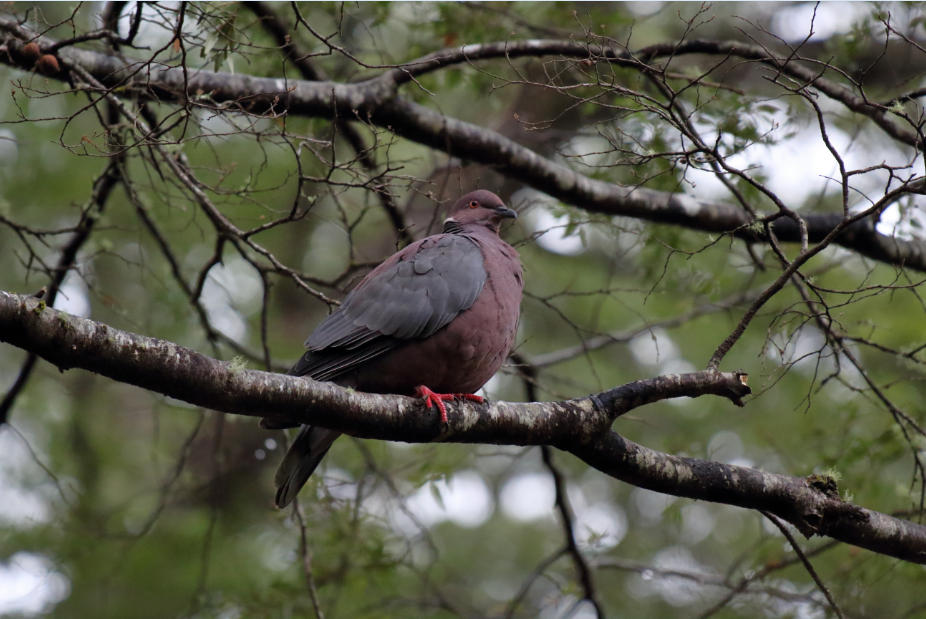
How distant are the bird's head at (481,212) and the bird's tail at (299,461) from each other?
1582mm

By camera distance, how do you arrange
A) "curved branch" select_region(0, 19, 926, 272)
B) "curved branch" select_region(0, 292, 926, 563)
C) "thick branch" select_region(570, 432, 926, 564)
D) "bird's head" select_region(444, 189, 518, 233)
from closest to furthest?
"curved branch" select_region(0, 292, 926, 563) < "thick branch" select_region(570, 432, 926, 564) < "curved branch" select_region(0, 19, 926, 272) < "bird's head" select_region(444, 189, 518, 233)

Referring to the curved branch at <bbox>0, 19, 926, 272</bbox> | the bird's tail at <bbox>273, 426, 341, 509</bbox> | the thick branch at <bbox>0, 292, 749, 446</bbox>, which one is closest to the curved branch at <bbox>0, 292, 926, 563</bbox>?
the thick branch at <bbox>0, 292, 749, 446</bbox>

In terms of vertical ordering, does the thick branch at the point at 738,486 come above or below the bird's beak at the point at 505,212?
below

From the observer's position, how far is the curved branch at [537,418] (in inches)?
91.7

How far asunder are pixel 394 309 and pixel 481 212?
49.3 inches

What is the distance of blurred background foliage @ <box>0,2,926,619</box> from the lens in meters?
4.45

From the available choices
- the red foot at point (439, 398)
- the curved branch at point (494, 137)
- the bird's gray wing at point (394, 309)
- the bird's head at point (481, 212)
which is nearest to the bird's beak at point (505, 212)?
the bird's head at point (481, 212)

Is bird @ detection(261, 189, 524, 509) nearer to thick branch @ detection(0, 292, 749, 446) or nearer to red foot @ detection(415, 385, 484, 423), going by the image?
red foot @ detection(415, 385, 484, 423)

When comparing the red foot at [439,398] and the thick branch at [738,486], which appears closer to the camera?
the red foot at [439,398]

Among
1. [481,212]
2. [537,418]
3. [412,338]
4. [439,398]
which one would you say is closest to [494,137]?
[481,212]

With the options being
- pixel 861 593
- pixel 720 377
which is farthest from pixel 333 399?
pixel 861 593

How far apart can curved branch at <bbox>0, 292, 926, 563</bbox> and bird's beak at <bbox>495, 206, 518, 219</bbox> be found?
1734mm

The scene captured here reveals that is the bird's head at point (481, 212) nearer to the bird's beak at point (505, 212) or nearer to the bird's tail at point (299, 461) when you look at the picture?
the bird's beak at point (505, 212)

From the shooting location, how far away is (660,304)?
7590 millimetres
